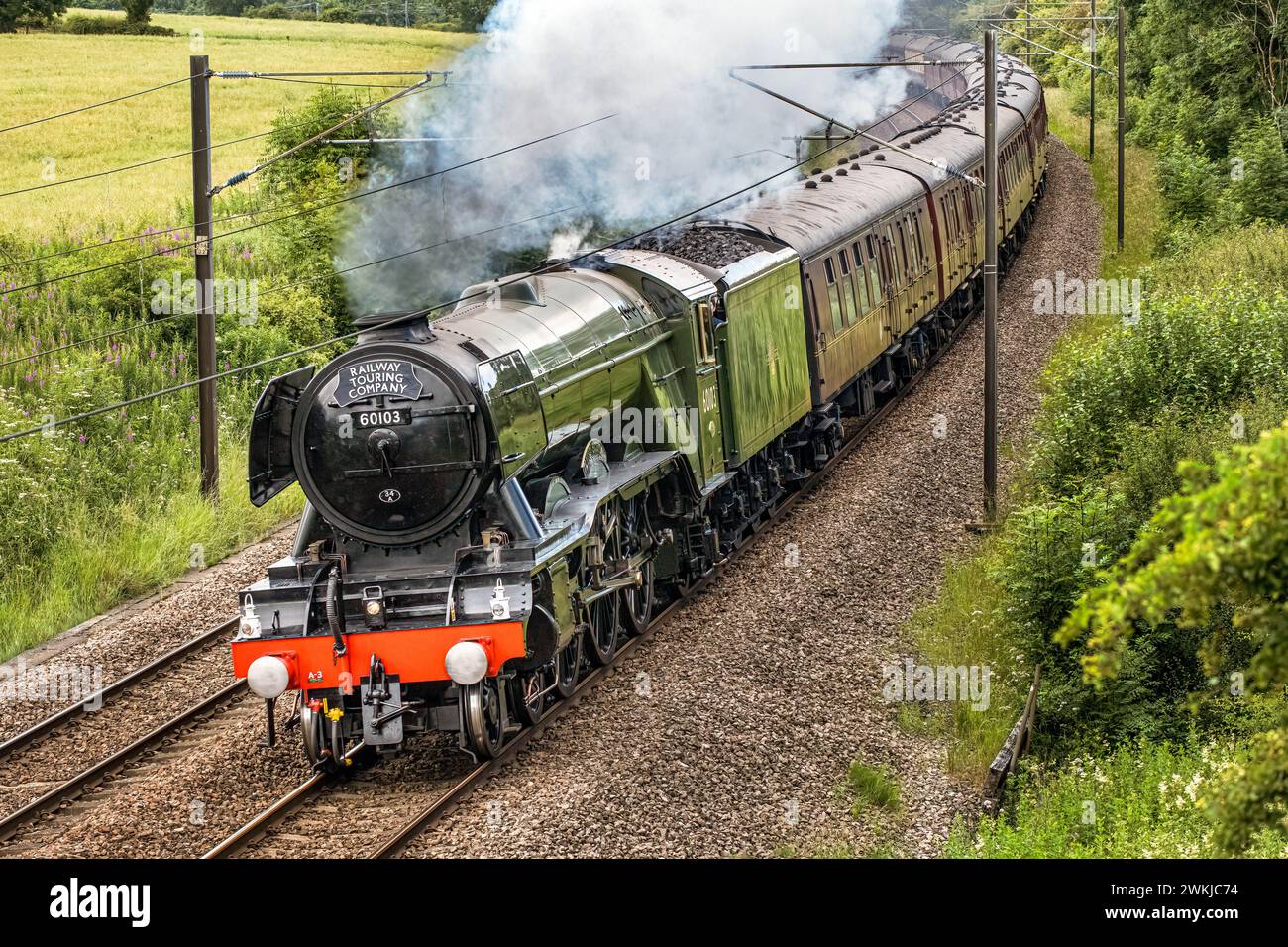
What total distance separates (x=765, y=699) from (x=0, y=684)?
22.0ft

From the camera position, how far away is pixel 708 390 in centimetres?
1327

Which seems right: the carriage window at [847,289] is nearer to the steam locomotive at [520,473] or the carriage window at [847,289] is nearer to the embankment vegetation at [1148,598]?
the steam locomotive at [520,473]

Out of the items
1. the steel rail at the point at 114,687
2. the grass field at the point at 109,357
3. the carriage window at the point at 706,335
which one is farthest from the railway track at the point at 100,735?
the carriage window at the point at 706,335

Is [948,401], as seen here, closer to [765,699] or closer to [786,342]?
[786,342]

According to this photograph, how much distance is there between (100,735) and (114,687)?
91cm

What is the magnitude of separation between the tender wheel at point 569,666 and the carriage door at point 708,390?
8.64ft

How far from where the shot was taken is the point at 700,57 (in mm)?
19688

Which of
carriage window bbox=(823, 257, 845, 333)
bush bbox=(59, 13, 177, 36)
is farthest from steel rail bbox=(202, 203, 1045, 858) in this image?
bush bbox=(59, 13, 177, 36)

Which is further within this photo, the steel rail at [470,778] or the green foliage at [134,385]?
the green foliage at [134,385]

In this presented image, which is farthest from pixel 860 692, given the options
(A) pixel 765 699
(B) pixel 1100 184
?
(B) pixel 1100 184

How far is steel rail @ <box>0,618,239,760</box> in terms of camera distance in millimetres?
11023

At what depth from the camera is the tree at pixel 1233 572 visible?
420 centimetres

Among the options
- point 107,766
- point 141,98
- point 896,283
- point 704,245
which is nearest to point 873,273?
point 896,283

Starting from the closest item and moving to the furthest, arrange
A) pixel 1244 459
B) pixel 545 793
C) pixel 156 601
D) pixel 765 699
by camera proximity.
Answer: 1. pixel 1244 459
2. pixel 545 793
3. pixel 765 699
4. pixel 156 601
